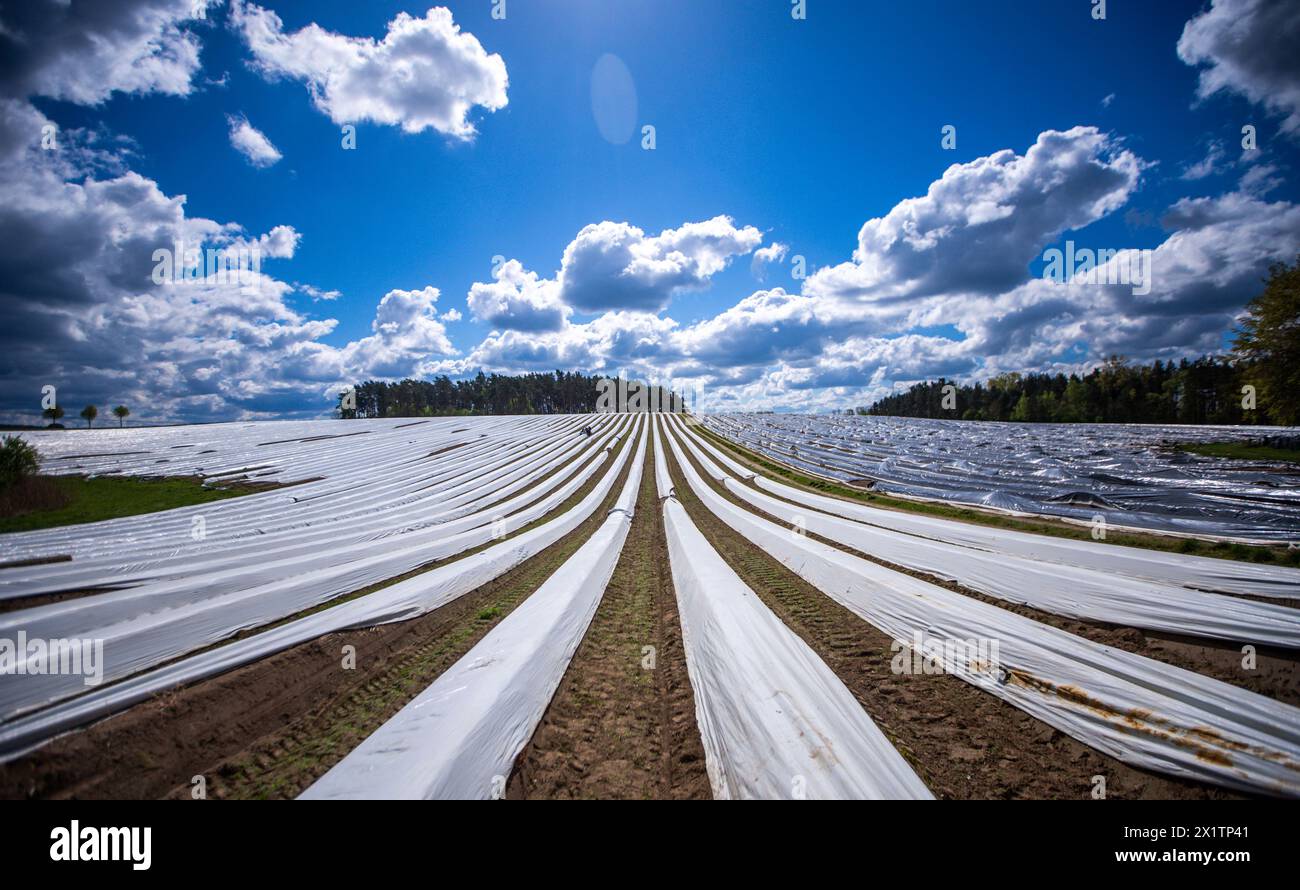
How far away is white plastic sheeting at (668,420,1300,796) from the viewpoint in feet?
8.82

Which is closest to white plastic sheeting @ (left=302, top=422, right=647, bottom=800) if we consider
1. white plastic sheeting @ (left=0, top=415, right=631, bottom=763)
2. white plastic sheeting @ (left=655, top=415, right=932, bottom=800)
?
white plastic sheeting @ (left=655, top=415, right=932, bottom=800)

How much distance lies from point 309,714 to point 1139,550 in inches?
418

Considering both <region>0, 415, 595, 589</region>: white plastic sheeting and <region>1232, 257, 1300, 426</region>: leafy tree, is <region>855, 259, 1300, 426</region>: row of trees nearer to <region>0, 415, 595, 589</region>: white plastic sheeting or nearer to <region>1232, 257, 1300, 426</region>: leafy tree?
<region>1232, 257, 1300, 426</region>: leafy tree

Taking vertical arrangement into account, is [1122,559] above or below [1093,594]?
above

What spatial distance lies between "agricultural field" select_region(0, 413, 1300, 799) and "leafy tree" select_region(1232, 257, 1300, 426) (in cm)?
1683

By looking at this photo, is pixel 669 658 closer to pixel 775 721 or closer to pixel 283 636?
pixel 775 721

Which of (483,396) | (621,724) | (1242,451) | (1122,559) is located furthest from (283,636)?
(483,396)

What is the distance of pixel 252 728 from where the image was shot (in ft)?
11.6

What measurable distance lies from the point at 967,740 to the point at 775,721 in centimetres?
163

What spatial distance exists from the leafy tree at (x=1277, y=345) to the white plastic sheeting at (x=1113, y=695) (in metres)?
27.8

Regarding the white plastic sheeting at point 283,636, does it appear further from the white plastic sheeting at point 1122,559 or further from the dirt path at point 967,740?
the white plastic sheeting at point 1122,559
